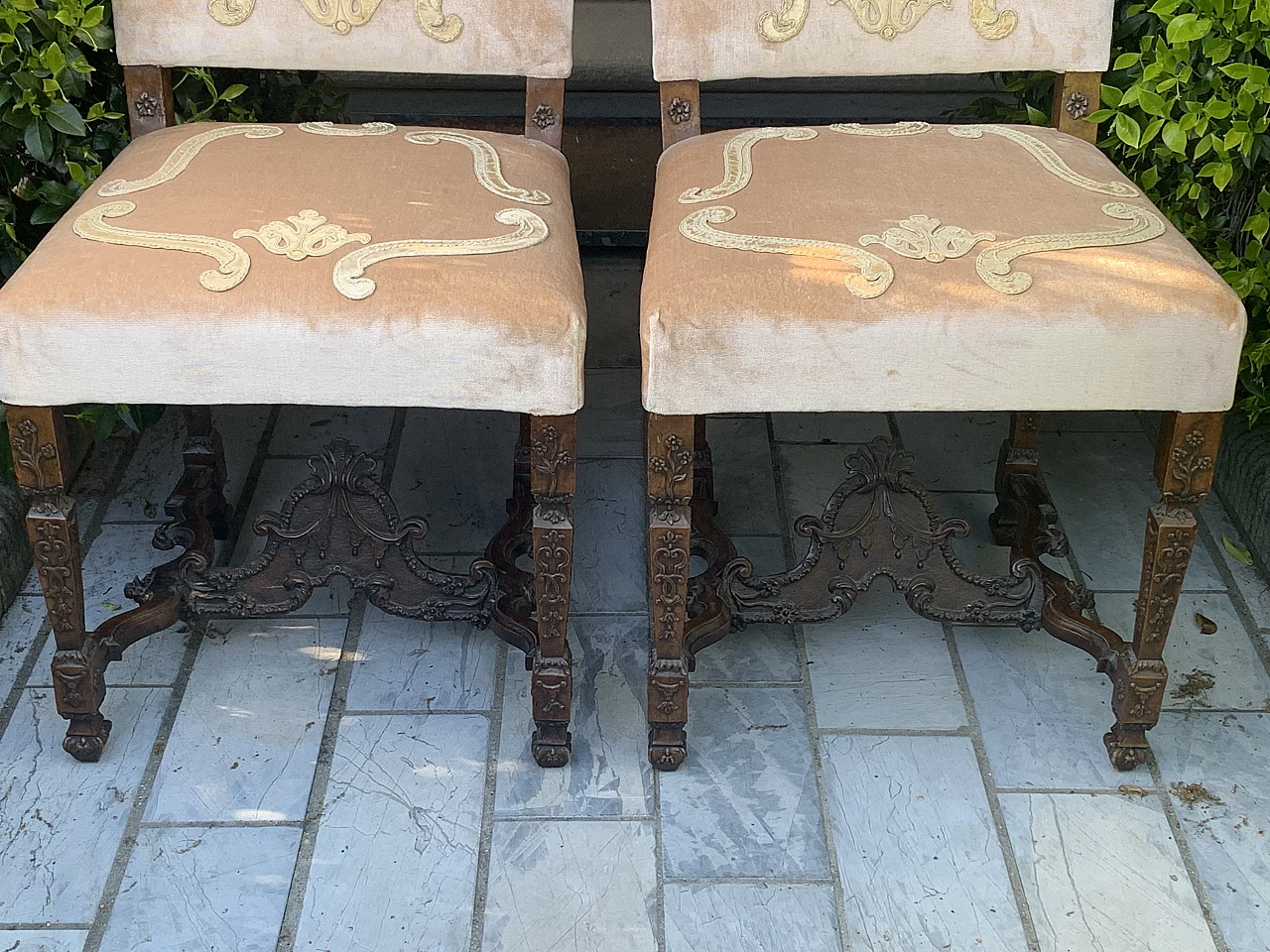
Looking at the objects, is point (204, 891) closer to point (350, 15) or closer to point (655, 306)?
point (655, 306)

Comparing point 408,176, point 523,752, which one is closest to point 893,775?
point 523,752

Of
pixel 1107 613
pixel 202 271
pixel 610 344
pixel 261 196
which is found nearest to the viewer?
pixel 202 271

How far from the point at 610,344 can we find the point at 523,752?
99 centimetres

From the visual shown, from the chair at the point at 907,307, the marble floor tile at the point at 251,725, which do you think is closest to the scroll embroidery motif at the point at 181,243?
the chair at the point at 907,307

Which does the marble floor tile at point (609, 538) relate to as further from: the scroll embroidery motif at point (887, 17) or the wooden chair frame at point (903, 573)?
the scroll embroidery motif at point (887, 17)

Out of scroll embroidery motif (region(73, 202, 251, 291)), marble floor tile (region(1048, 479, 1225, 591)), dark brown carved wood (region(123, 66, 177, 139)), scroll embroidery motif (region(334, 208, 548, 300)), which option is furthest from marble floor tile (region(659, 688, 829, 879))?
dark brown carved wood (region(123, 66, 177, 139))

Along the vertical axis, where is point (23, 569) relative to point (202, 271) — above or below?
below

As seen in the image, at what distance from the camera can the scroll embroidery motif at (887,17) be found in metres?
1.61

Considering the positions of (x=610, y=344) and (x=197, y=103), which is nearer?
(x=197, y=103)

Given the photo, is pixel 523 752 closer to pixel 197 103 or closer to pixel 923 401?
pixel 923 401

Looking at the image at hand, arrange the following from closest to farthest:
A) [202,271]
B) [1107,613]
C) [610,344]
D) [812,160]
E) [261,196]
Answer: [202,271] < [261,196] < [812,160] < [1107,613] < [610,344]

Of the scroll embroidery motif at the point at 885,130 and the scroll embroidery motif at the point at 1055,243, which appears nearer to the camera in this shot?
the scroll embroidery motif at the point at 1055,243

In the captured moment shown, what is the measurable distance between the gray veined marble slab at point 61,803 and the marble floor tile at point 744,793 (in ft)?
1.97

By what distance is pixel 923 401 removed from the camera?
1.33m
